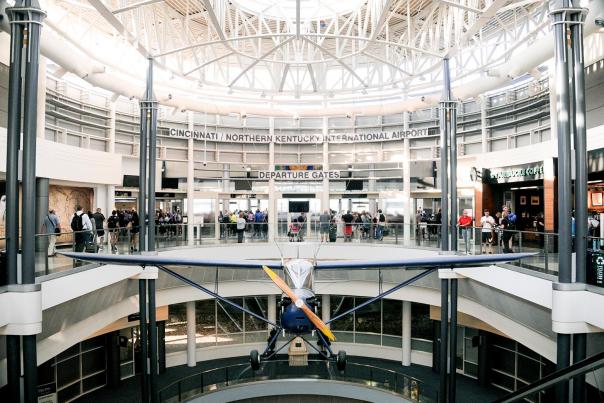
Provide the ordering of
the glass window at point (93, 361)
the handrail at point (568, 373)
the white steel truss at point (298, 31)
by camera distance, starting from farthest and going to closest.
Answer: the glass window at point (93, 361) < the white steel truss at point (298, 31) < the handrail at point (568, 373)

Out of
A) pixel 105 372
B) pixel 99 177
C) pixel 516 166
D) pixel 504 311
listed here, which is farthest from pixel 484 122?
pixel 105 372

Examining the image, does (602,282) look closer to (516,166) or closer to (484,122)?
(516,166)

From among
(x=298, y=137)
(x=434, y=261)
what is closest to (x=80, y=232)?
(x=434, y=261)

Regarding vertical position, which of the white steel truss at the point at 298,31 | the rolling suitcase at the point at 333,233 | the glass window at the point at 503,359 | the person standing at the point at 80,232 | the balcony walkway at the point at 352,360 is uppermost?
the white steel truss at the point at 298,31

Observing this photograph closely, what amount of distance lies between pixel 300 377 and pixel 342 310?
6.33 metres

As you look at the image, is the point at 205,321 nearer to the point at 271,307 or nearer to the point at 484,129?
the point at 271,307

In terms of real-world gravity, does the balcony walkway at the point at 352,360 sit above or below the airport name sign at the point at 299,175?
below

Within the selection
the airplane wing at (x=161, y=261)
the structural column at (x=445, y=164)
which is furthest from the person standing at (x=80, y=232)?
the structural column at (x=445, y=164)

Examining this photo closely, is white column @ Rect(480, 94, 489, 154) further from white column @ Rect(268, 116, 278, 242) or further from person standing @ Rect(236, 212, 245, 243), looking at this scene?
person standing @ Rect(236, 212, 245, 243)

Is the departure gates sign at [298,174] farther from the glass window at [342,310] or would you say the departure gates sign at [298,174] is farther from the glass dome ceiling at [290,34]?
the glass window at [342,310]

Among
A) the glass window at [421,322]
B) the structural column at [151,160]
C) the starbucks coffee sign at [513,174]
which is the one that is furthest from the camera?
the glass window at [421,322]

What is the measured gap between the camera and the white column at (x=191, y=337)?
2284cm

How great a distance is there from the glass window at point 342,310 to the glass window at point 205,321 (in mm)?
6765

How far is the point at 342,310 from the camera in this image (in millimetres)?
24969
